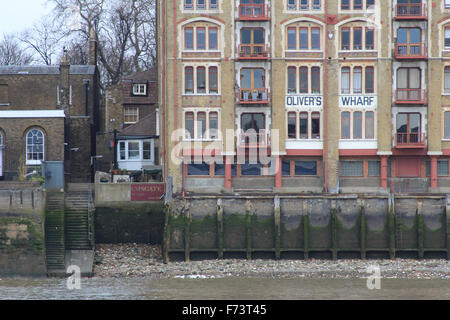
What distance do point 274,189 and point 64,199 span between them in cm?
1211

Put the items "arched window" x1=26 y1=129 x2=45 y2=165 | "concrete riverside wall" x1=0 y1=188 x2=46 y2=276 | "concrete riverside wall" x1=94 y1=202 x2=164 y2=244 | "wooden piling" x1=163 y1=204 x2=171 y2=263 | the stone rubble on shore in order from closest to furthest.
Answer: the stone rubble on shore
"concrete riverside wall" x1=0 y1=188 x2=46 y2=276
"wooden piling" x1=163 y1=204 x2=171 y2=263
"concrete riverside wall" x1=94 y1=202 x2=164 y2=244
"arched window" x1=26 y1=129 x2=45 y2=165

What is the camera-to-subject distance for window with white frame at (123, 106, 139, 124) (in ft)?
225

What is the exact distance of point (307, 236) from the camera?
166 feet

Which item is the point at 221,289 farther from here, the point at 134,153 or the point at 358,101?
the point at 134,153

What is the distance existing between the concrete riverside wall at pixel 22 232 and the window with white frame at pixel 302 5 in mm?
17991

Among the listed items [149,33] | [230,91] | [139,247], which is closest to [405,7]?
[230,91]

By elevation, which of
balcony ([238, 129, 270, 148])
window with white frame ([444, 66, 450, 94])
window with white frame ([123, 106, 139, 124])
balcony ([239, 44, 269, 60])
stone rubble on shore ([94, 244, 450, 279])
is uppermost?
balcony ([239, 44, 269, 60])

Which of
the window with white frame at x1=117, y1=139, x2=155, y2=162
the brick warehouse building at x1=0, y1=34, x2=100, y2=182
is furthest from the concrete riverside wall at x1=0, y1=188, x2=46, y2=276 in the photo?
the window with white frame at x1=117, y1=139, x2=155, y2=162

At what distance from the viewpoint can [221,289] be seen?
42.6 meters

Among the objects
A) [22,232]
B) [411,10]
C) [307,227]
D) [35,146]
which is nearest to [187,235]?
[307,227]

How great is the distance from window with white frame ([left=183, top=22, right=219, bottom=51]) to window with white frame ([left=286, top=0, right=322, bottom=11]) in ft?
14.6

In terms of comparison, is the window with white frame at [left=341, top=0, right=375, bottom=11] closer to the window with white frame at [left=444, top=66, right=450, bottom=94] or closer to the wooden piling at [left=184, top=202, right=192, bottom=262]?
the window with white frame at [left=444, top=66, right=450, bottom=94]

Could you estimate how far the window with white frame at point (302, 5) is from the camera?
54969mm

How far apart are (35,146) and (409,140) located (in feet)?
74.7
